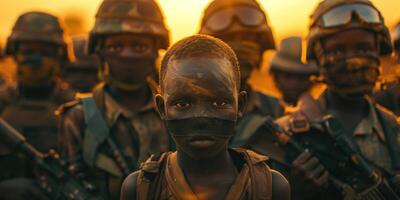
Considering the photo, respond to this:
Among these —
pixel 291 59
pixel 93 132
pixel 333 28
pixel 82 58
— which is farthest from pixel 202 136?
pixel 291 59

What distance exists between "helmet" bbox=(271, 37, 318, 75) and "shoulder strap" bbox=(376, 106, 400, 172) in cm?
448

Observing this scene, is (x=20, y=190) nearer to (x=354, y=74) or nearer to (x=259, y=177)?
(x=354, y=74)

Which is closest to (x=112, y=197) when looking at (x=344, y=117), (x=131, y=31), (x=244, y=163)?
(x=131, y=31)

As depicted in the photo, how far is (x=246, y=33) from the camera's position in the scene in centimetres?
721

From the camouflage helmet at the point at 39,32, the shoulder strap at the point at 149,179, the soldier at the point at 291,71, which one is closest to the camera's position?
the shoulder strap at the point at 149,179

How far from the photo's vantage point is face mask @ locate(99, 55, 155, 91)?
22.2 feet

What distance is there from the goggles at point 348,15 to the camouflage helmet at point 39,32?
3.56 metres

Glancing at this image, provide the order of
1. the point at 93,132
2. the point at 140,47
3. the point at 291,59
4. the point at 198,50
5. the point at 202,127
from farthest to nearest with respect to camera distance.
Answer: the point at 291,59 → the point at 140,47 → the point at 93,132 → the point at 198,50 → the point at 202,127

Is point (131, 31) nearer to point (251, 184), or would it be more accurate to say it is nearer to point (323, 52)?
point (323, 52)

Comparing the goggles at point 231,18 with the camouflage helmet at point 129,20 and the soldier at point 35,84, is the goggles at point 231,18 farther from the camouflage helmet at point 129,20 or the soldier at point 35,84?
the soldier at point 35,84

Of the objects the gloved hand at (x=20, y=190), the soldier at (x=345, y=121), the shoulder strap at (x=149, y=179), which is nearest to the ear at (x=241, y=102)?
the shoulder strap at (x=149, y=179)

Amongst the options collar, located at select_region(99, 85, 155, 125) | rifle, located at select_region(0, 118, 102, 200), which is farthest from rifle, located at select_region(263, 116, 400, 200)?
rifle, located at select_region(0, 118, 102, 200)

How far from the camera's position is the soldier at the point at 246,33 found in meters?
7.04

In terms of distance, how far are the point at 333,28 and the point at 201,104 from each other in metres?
2.64
